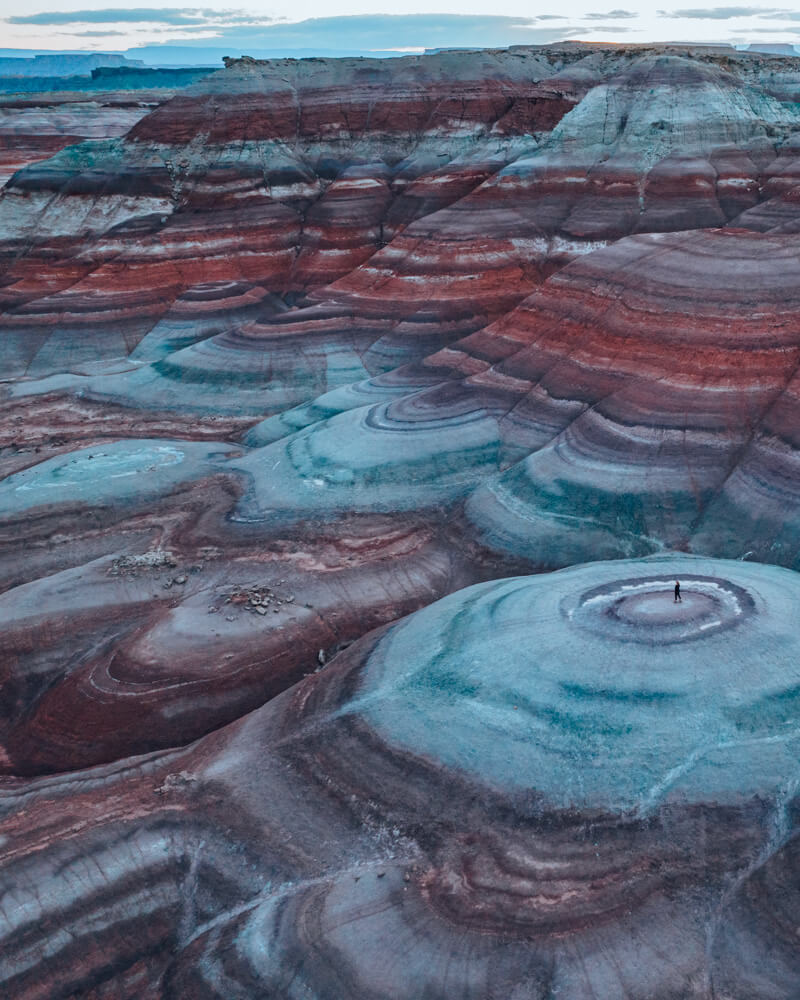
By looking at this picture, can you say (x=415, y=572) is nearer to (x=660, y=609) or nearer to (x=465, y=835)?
(x=660, y=609)

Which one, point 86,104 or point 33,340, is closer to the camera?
point 33,340

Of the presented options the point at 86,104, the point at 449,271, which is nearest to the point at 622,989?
the point at 449,271

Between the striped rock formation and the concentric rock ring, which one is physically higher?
the concentric rock ring

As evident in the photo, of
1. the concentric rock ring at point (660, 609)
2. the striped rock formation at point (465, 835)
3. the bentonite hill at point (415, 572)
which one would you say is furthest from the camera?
the concentric rock ring at point (660, 609)

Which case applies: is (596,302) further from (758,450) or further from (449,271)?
(449,271)

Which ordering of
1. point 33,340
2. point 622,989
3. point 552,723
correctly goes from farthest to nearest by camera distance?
point 33,340
point 552,723
point 622,989
